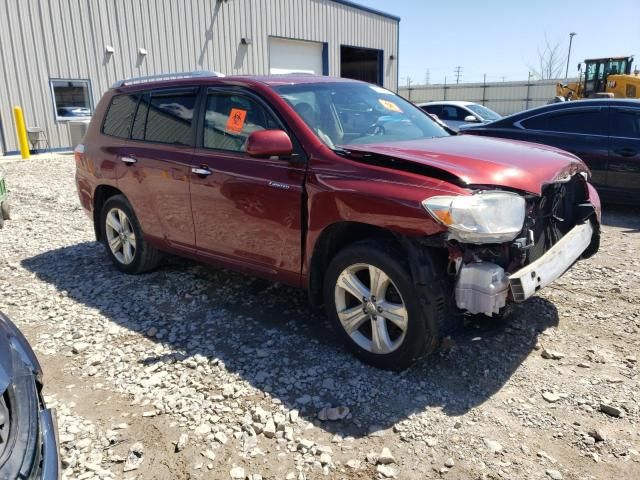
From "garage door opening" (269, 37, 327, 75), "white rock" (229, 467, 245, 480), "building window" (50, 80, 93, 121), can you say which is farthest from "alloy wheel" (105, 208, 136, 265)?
"garage door opening" (269, 37, 327, 75)

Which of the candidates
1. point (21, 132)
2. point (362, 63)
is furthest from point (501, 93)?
point (21, 132)

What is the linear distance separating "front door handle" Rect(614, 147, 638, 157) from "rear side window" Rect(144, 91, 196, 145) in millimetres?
5491

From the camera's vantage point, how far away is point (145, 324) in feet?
13.7

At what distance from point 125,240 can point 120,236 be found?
91 millimetres

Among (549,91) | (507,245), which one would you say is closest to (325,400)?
(507,245)

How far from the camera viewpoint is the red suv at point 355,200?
9.52ft

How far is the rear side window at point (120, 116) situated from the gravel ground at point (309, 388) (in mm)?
1517

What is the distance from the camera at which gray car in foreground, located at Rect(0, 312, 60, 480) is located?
182cm

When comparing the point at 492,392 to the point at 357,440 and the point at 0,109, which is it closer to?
the point at 357,440

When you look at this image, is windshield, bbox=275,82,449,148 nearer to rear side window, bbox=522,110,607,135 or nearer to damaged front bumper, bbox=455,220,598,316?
damaged front bumper, bbox=455,220,598,316

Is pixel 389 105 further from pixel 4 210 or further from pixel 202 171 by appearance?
pixel 4 210

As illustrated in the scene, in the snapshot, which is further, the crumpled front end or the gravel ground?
the crumpled front end

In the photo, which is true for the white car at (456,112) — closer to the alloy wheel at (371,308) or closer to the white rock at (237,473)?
the alloy wheel at (371,308)

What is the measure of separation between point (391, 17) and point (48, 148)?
17490 millimetres
